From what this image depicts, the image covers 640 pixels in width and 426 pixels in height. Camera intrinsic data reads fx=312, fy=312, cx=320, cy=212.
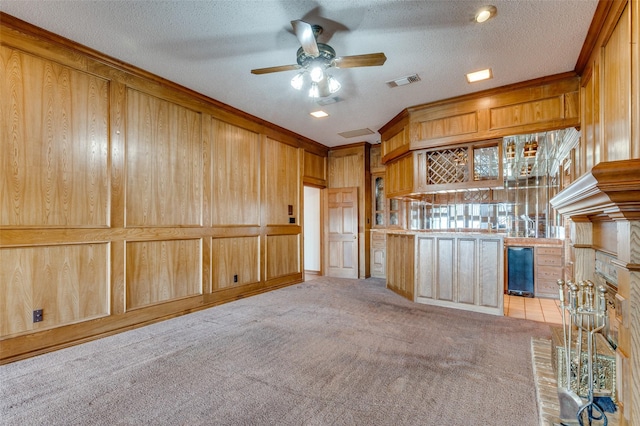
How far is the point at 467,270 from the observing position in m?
4.11

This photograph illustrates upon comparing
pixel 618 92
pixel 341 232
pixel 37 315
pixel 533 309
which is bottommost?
pixel 533 309

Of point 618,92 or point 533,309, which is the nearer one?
point 618,92

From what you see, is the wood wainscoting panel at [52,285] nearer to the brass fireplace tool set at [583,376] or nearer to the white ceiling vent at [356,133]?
the brass fireplace tool set at [583,376]

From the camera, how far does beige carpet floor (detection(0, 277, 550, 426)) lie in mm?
1860

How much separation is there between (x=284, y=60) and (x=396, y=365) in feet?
10.1


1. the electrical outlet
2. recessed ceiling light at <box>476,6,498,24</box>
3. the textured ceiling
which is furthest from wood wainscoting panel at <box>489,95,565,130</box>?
the electrical outlet

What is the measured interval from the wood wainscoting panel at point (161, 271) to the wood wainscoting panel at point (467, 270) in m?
3.46

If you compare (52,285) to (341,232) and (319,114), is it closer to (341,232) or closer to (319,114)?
(319,114)

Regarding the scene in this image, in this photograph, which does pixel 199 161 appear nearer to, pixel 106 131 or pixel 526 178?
pixel 106 131

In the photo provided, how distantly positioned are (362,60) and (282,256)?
379 centimetres

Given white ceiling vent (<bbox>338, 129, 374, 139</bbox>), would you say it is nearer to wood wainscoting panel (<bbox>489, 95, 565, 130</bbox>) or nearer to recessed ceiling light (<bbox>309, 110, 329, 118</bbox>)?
recessed ceiling light (<bbox>309, 110, 329, 118</bbox>)

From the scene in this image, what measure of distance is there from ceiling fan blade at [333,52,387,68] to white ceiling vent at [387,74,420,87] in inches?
45.8

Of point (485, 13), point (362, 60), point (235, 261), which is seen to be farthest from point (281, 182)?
point (485, 13)

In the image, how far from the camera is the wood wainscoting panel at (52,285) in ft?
8.54
